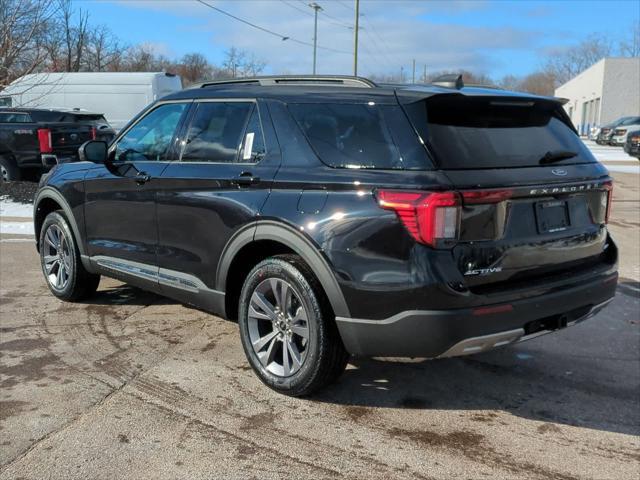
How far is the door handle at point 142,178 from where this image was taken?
15.1 feet

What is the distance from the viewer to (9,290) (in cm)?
616

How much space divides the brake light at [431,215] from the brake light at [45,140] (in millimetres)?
10995

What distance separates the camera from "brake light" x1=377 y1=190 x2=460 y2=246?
3055 millimetres

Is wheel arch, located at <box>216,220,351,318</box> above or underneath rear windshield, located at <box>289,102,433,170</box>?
underneath

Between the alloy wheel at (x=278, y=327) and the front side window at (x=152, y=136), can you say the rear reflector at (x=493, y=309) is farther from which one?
the front side window at (x=152, y=136)

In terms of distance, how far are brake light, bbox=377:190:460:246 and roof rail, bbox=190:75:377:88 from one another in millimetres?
882

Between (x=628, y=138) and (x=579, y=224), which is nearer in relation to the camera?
(x=579, y=224)

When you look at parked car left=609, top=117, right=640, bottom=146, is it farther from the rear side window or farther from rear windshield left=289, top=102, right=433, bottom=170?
rear windshield left=289, top=102, right=433, bottom=170

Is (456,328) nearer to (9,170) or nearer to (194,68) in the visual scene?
(9,170)

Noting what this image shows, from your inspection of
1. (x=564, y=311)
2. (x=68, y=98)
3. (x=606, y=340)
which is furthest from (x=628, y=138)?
(x=564, y=311)

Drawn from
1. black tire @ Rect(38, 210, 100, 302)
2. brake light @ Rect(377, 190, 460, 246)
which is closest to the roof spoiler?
brake light @ Rect(377, 190, 460, 246)

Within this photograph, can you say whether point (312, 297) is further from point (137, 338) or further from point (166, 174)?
point (137, 338)

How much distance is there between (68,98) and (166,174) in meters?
16.4

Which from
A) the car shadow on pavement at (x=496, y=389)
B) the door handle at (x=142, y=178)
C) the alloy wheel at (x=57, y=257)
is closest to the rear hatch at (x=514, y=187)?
the car shadow on pavement at (x=496, y=389)
